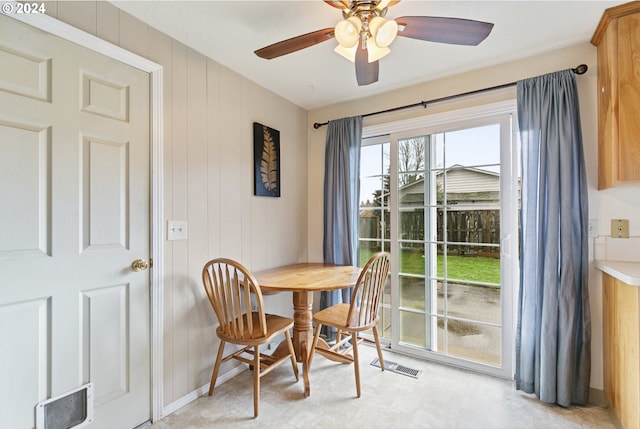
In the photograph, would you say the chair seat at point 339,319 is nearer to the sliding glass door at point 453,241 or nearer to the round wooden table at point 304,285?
the round wooden table at point 304,285

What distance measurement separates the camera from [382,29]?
134cm

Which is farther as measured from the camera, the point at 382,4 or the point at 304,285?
the point at 304,285

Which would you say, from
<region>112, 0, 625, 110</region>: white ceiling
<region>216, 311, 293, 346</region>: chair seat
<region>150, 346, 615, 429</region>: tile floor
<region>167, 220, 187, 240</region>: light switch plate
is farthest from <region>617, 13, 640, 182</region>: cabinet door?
<region>167, 220, 187, 240</region>: light switch plate

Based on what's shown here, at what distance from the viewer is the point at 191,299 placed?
198 cm

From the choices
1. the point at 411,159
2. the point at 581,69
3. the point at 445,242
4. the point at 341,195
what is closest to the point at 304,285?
the point at 341,195

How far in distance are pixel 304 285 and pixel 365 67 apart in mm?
1395

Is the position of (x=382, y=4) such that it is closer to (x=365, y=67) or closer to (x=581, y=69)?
(x=365, y=67)

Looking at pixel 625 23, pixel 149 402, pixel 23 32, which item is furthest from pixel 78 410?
pixel 625 23

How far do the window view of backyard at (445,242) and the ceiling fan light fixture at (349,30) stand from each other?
1363 mm

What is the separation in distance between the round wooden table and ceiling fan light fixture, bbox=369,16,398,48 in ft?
4.79

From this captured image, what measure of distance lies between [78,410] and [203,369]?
71 centimetres

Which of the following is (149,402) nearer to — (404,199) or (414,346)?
(414,346)

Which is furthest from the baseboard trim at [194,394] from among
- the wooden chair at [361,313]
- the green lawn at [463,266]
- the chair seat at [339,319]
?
the green lawn at [463,266]

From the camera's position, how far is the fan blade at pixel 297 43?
144cm
